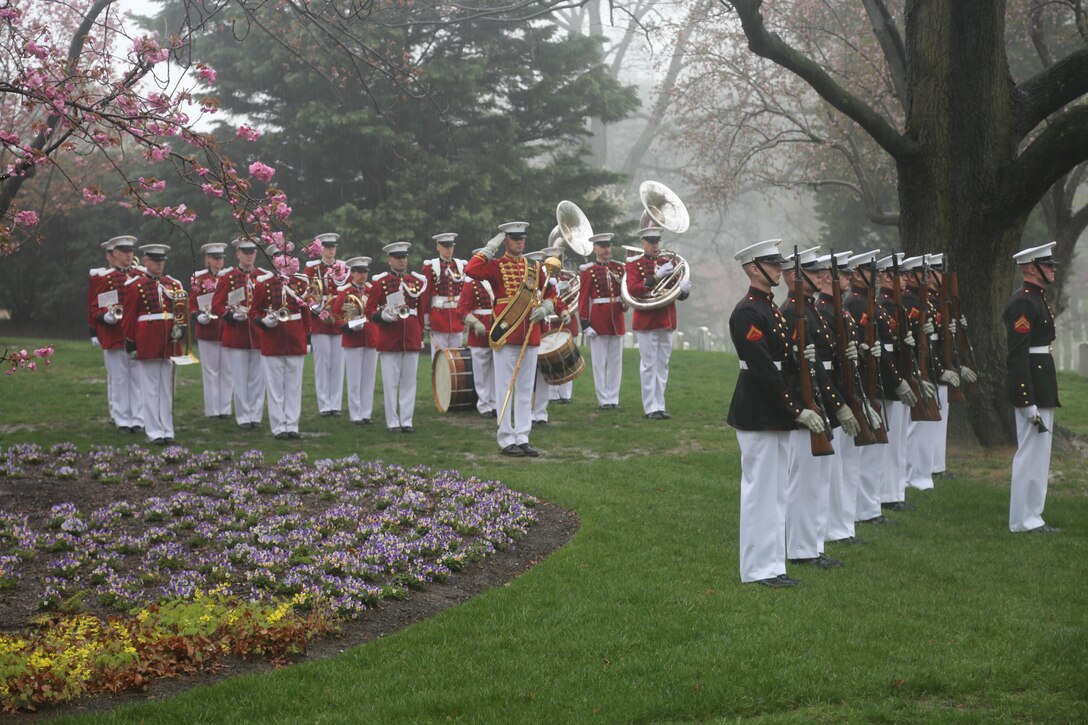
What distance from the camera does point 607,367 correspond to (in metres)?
17.8

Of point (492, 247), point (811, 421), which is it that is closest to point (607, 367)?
point (492, 247)

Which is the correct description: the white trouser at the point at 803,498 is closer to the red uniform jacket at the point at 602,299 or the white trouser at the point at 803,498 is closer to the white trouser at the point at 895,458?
the white trouser at the point at 895,458

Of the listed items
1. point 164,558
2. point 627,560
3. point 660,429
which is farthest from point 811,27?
point 164,558

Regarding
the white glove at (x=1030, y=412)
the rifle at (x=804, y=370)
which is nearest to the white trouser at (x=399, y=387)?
the rifle at (x=804, y=370)

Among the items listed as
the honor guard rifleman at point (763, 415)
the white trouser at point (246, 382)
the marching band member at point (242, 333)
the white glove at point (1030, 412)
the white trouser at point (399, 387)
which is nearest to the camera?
the honor guard rifleman at point (763, 415)

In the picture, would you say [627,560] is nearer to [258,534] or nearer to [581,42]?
[258,534]

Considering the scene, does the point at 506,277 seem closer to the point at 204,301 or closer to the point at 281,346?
the point at 281,346

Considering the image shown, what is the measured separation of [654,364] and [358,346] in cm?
434

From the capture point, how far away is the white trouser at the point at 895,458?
11.1 metres

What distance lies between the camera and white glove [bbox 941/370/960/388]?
11.1 meters

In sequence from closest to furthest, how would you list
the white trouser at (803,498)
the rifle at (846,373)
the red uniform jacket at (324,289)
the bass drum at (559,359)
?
1. the white trouser at (803,498)
2. the rifle at (846,373)
3. the bass drum at (559,359)
4. the red uniform jacket at (324,289)

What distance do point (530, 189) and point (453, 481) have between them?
58.9 feet

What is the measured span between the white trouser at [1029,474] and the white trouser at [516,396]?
18.5 ft

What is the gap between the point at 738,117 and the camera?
92.0ft
